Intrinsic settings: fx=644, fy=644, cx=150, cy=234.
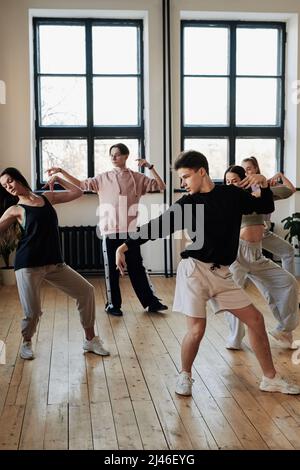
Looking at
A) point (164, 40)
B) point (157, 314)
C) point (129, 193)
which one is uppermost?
point (164, 40)

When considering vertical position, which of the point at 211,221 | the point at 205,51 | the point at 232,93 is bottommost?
the point at 211,221

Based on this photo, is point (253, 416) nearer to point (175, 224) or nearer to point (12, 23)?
Answer: point (175, 224)

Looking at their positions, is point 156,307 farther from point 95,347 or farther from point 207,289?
point 207,289

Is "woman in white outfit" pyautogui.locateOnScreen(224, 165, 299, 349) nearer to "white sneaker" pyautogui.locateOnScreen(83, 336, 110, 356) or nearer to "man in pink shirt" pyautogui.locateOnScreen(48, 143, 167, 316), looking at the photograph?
"white sneaker" pyautogui.locateOnScreen(83, 336, 110, 356)

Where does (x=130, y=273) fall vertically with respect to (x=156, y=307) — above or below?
above

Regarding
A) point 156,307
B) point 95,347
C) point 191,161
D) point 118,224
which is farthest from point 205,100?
point 191,161

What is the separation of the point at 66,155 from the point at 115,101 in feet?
3.10

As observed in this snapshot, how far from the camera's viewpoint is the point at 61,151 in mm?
8328

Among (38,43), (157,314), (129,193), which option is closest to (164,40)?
(38,43)

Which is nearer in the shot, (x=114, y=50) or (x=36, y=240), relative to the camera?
(x=36, y=240)

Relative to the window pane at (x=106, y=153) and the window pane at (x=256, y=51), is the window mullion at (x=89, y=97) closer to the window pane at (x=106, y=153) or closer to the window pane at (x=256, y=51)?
the window pane at (x=106, y=153)

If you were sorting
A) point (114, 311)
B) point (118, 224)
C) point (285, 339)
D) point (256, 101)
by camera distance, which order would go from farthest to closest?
1. point (256, 101)
2. point (118, 224)
3. point (114, 311)
4. point (285, 339)

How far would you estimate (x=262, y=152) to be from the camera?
8711 mm

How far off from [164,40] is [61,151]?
191 cm
